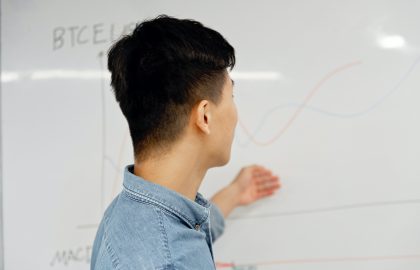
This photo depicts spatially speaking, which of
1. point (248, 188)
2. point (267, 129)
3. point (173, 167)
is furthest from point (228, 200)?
point (173, 167)

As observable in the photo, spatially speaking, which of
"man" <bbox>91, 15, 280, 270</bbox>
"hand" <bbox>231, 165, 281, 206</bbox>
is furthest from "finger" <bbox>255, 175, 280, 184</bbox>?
"man" <bbox>91, 15, 280, 270</bbox>

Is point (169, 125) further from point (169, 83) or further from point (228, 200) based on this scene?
point (228, 200)

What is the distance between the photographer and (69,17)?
1.01m

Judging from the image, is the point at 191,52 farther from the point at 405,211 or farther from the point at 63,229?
the point at 63,229

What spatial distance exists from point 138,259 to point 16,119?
0.66m

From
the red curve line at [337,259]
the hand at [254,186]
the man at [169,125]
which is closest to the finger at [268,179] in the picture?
the hand at [254,186]

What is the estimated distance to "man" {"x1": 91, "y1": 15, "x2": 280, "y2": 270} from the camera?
1.84 ft

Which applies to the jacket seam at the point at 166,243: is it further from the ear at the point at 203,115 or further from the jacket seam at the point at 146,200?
the ear at the point at 203,115

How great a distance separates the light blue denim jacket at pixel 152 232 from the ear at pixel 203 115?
0.31 feet

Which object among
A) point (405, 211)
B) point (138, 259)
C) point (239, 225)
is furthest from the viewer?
point (239, 225)

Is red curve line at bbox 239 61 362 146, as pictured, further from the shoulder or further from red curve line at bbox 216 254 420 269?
the shoulder

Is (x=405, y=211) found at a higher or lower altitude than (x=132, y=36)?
lower

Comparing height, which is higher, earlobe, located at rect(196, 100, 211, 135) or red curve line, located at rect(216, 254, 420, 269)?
earlobe, located at rect(196, 100, 211, 135)

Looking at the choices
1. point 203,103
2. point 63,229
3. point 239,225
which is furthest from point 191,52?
point 63,229
